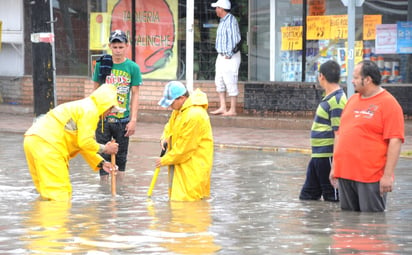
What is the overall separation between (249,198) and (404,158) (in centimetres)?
412

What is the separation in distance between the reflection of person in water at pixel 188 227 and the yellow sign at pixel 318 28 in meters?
9.24

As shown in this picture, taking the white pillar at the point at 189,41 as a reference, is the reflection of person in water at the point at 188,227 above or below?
below

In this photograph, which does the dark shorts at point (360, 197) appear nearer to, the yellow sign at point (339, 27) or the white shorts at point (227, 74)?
the yellow sign at point (339, 27)

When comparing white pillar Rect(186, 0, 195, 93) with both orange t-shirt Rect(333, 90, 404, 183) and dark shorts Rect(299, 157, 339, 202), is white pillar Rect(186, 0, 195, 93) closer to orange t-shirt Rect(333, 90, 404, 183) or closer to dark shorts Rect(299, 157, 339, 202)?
dark shorts Rect(299, 157, 339, 202)

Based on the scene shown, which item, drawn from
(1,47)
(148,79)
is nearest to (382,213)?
(148,79)

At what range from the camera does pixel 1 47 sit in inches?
920

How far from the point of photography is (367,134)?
9.19 m

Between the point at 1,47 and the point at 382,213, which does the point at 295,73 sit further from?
the point at 382,213

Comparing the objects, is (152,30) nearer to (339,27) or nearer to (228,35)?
(228,35)

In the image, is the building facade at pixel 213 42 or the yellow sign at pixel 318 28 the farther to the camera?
the yellow sign at pixel 318 28

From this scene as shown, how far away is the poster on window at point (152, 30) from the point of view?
836 inches

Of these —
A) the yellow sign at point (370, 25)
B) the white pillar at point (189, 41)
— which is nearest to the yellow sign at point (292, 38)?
the yellow sign at point (370, 25)

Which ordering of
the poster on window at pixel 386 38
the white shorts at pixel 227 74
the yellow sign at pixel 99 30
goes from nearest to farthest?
the poster on window at pixel 386 38 < the white shorts at pixel 227 74 < the yellow sign at pixel 99 30

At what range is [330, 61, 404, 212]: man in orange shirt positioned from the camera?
9.07 m
